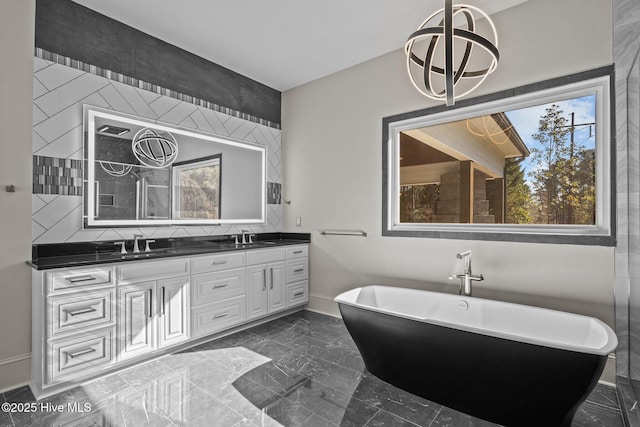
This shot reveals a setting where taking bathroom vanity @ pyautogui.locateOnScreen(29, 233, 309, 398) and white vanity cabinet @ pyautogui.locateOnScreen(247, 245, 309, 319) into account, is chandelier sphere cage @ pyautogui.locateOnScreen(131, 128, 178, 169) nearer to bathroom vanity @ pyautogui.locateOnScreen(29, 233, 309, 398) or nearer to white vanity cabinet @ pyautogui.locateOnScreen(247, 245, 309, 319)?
bathroom vanity @ pyautogui.locateOnScreen(29, 233, 309, 398)

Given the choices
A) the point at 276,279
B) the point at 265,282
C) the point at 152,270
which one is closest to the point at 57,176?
the point at 152,270

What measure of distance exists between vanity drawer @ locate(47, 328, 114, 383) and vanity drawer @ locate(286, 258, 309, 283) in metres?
1.85

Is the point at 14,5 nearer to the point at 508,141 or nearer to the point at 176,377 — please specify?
the point at 176,377

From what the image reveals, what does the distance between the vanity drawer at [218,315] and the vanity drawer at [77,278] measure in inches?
30.0

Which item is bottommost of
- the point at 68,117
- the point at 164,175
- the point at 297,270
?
the point at 297,270

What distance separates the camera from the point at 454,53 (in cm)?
292

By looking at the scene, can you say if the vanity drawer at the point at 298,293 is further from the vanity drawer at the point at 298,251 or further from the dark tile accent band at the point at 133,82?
the dark tile accent band at the point at 133,82

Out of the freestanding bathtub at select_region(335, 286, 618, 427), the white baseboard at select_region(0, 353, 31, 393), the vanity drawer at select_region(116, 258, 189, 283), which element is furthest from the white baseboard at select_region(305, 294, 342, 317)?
the white baseboard at select_region(0, 353, 31, 393)

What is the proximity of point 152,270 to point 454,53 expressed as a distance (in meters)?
3.17

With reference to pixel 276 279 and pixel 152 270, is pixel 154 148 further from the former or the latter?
pixel 276 279

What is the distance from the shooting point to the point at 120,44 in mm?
2859

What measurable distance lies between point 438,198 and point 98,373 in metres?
3.13

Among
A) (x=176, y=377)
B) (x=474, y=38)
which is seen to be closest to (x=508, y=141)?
(x=474, y=38)

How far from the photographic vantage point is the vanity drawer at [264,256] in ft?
11.0
